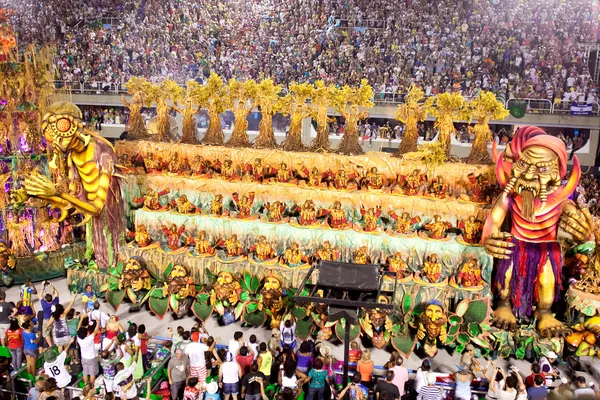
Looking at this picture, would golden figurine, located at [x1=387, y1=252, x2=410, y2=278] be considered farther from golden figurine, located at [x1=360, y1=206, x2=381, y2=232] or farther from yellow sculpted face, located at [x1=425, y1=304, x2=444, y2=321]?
yellow sculpted face, located at [x1=425, y1=304, x2=444, y2=321]

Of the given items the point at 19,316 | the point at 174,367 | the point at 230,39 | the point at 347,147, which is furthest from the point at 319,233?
the point at 230,39

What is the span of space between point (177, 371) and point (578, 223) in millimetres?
6417

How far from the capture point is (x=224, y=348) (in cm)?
852

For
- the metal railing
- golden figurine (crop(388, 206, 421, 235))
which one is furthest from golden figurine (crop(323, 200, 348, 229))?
the metal railing

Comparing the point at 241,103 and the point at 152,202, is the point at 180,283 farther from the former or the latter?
the point at 241,103

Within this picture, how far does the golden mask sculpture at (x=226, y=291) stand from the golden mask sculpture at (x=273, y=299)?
47cm

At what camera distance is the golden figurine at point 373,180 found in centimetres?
1137

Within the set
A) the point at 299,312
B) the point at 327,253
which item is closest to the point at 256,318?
the point at 299,312

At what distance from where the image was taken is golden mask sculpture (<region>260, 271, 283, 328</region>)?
9633 mm

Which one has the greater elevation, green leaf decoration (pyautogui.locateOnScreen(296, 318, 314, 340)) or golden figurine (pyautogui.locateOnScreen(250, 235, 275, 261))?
golden figurine (pyautogui.locateOnScreen(250, 235, 275, 261))

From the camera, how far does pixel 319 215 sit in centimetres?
1120

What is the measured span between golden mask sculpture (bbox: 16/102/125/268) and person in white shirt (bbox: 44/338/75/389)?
3.39 meters

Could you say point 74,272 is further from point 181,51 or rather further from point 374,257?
point 181,51

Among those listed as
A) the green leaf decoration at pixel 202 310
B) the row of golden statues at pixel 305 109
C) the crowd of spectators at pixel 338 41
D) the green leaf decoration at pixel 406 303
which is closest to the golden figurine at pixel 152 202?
the row of golden statues at pixel 305 109
